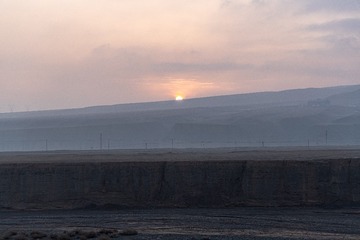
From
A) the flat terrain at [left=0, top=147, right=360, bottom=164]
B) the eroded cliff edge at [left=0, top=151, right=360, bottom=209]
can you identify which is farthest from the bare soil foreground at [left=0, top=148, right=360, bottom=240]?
the flat terrain at [left=0, top=147, right=360, bottom=164]

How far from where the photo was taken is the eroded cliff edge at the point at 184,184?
51312 millimetres

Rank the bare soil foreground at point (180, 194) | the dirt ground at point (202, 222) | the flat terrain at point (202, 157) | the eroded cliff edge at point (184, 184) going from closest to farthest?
the dirt ground at point (202, 222), the bare soil foreground at point (180, 194), the eroded cliff edge at point (184, 184), the flat terrain at point (202, 157)

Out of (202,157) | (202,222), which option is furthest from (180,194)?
(202,157)

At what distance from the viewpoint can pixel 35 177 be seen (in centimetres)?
5578

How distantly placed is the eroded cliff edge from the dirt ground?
2030mm

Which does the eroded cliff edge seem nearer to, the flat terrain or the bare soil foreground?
the bare soil foreground

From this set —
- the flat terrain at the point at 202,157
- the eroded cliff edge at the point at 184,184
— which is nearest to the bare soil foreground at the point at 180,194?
the eroded cliff edge at the point at 184,184

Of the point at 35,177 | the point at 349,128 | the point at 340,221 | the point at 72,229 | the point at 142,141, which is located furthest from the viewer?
the point at 142,141

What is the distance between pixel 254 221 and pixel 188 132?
14347cm

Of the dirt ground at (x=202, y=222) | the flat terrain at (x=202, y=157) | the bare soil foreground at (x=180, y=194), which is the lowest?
the dirt ground at (x=202, y=222)

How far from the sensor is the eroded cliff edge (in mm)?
51312

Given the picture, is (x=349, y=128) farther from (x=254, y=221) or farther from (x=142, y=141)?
(x=254, y=221)

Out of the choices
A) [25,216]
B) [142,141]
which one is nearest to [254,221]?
[25,216]

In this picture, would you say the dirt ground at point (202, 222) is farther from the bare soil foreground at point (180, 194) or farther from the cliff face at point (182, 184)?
the cliff face at point (182, 184)
